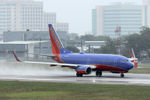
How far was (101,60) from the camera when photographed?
2188 inches

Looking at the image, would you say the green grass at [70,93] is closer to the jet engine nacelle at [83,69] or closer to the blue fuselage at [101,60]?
the jet engine nacelle at [83,69]

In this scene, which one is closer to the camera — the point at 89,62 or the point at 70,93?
the point at 70,93

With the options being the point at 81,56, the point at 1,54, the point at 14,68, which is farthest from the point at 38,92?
the point at 1,54

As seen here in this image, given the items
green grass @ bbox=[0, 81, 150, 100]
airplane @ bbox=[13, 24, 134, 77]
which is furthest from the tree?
green grass @ bbox=[0, 81, 150, 100]

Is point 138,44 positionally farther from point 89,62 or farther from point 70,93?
point 70,93

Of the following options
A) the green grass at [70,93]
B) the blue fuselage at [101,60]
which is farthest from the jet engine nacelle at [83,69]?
the green grass at [70,93]

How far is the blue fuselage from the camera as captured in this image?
5385 centimetres

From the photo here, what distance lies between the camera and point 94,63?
56.2 metres

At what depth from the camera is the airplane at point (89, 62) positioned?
5412cm

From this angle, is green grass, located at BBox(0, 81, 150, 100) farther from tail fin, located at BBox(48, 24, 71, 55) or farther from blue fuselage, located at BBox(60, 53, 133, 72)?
tail fin, located at BBox(48, 24, 71, 55)

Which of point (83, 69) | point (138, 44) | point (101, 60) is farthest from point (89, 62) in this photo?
point (138, 44)

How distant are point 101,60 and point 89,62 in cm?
194

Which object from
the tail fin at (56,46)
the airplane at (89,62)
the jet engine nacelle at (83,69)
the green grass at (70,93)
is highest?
the tail fin at (56,46)

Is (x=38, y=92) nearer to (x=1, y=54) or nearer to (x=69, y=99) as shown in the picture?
(x=69, y=99)
